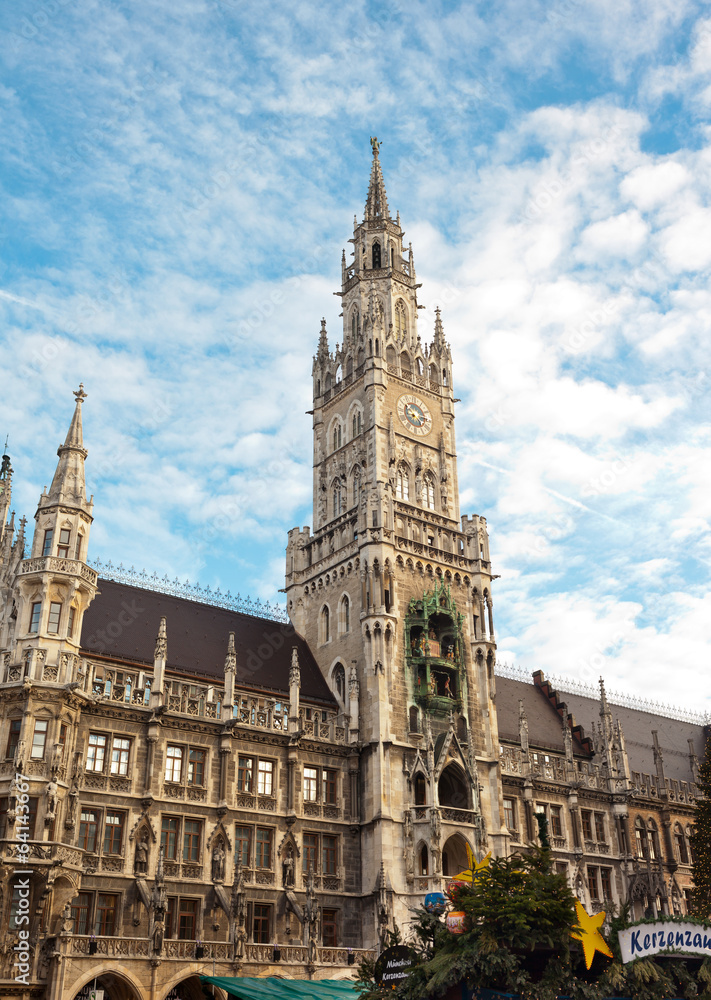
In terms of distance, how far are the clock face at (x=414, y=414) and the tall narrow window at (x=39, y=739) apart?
27101mm

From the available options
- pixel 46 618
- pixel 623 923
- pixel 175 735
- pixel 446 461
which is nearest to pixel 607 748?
→ pixel 446 461

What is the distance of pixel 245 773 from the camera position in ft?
138

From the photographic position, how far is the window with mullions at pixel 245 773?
41688 millimetres

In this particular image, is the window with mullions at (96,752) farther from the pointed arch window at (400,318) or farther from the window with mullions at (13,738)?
the pointed arch window at (400,318)

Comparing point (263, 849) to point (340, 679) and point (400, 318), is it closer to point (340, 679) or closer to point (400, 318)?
point (340, 679)

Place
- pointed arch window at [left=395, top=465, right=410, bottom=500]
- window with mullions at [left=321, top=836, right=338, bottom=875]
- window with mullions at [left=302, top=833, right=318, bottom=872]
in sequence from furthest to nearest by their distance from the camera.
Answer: pointed arch window at [left=395, top=465, right=410, bottom=500] < window with mullions at [left=321, top=836, right=338, bottom=875] < window with mullions at [left=302, top=833, right=318, bottom=872]

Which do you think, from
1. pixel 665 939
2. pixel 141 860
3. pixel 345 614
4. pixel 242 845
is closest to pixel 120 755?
pixel 141 860

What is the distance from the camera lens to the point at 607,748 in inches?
2280

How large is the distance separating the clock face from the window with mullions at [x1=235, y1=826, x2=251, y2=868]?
24.4 meters

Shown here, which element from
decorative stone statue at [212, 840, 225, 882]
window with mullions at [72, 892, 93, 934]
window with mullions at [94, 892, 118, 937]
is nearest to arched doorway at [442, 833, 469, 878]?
decorative stone statue at [212, 840, 225, 882]

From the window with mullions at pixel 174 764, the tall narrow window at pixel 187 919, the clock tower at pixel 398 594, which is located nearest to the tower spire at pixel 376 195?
the clock tower at pixel 398 594

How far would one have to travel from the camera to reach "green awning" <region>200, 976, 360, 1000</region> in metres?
33.8

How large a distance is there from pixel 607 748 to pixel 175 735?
2868cm

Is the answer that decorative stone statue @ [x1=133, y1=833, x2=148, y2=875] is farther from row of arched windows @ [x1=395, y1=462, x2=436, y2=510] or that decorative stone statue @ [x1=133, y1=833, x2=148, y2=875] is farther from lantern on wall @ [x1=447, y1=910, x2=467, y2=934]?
row of arched windows @ [x1=395, y1=462, x2=436, y2=510]
